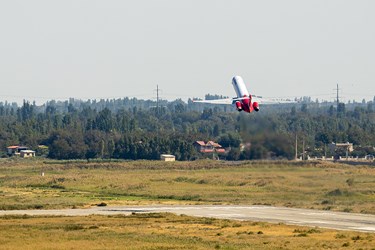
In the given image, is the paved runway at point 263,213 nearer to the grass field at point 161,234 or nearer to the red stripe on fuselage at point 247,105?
the grass field at point 161,234

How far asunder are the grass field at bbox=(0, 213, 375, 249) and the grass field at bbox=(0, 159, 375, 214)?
23.4 meters

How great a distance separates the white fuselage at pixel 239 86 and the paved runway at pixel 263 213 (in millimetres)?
15050

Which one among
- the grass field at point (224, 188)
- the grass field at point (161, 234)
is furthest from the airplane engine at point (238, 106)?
the grass field at point (224, 188)

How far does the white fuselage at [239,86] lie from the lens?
13038cm

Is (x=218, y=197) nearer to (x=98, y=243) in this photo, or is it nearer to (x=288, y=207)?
(x=288, y=207)

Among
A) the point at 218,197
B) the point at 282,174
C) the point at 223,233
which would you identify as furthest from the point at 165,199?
the point at 223,233

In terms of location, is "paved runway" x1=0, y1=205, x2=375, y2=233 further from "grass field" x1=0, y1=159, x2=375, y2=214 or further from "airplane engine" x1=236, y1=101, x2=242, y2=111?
"airplane engine" x1=236, y1=101, x2=242, y2=111

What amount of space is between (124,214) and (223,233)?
2379cm

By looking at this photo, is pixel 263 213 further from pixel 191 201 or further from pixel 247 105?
pixel 191 201

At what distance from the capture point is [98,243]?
98.6 meters

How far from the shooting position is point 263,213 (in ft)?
438

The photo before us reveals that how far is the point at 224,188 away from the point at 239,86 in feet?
149

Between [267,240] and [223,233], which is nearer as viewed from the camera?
[267,240]

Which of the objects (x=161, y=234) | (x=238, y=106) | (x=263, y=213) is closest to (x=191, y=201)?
(x=263, y=213)
